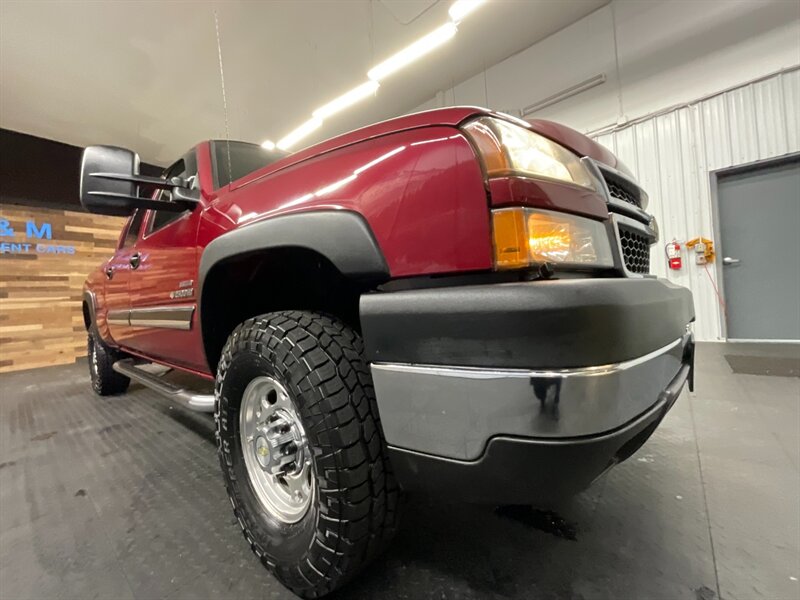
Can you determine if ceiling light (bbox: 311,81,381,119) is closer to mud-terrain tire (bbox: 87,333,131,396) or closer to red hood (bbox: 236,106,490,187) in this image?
mud-terrain tire (bbox: 87,333,131,396)

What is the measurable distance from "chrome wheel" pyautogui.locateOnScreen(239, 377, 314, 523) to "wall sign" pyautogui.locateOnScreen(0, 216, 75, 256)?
24.1ft

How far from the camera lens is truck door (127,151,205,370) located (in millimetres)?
1530

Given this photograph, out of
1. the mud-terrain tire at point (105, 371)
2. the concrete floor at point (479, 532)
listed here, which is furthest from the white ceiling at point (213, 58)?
the concrete floor at point (479, 532)

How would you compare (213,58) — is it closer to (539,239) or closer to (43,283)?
(43,283)

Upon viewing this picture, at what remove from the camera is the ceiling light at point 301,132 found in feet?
20.3

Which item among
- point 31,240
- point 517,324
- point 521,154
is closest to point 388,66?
point 521,154

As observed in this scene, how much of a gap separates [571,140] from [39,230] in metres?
8.19

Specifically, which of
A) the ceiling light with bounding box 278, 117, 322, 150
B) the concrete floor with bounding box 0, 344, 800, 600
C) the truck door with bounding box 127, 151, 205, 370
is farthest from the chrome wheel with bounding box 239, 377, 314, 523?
the ceiling light with bounding box 278, 117, 322, 150

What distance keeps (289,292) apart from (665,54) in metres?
6.11

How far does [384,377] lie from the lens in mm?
783

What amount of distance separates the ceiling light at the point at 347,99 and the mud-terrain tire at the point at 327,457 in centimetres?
552

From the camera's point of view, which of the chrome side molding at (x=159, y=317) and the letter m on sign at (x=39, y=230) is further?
the letter m on sign at (x=39, y=230)

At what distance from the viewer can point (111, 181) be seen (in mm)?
1363

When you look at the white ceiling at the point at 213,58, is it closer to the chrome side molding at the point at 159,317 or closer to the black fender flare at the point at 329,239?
the chrome side molding at the point at 159,317
